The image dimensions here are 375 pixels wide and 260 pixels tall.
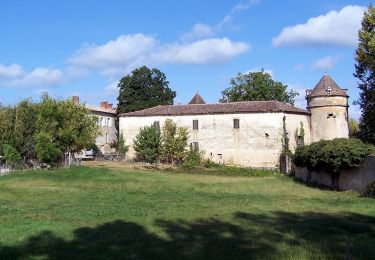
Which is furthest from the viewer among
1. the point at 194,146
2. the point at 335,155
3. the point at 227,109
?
the point at 194,146

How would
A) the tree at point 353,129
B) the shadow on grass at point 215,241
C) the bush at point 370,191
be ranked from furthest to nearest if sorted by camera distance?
the tree at point 353,129 < the bush at point 370,191 < the shadow on grass at point 215,241

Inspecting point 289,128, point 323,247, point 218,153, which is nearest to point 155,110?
point 218,153

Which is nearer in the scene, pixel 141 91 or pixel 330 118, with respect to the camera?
pixel 330 118

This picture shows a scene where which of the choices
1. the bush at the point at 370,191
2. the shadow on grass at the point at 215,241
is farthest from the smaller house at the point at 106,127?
the shadow on grass at the point at 215,241

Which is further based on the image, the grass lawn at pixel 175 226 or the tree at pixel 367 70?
the tree at pixel 367 70

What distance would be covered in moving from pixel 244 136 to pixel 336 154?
74.3ft

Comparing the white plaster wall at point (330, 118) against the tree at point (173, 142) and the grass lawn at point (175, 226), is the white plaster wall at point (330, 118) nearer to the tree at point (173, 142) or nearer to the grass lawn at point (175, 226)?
the tree at point (173, 142)

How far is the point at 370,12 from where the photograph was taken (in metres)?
35.8

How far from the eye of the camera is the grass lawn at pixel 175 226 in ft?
35.4

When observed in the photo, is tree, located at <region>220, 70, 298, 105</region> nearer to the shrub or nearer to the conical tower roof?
the conical tower roof

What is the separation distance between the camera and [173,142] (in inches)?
2217

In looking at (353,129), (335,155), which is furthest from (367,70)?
(353,129)

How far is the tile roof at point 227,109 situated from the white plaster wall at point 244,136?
19.7 inches

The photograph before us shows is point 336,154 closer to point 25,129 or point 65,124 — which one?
A: point 65,124
